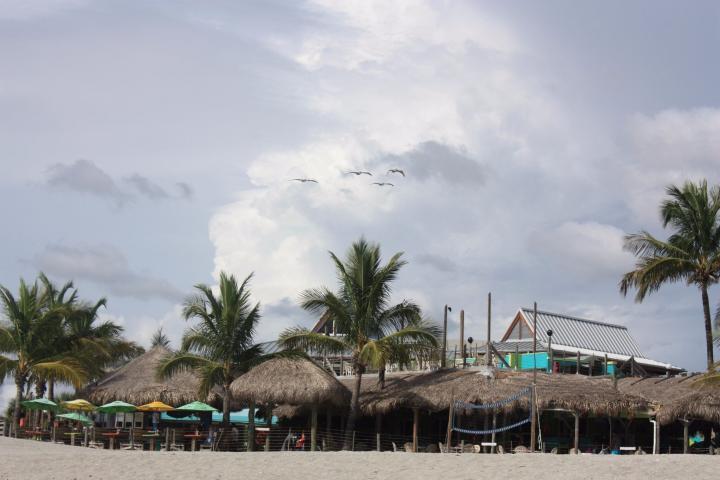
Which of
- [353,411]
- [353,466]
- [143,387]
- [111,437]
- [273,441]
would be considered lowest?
[353,466]

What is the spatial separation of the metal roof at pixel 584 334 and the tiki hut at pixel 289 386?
15900 mm

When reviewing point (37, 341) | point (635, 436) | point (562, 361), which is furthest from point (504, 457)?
point (37, 341)

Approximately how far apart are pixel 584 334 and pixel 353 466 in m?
26.0

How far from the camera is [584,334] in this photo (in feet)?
147

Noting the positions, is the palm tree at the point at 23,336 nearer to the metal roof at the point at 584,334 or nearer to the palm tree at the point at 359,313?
the palm tree at the point at 359,313

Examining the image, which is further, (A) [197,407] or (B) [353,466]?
(A) [197,407]

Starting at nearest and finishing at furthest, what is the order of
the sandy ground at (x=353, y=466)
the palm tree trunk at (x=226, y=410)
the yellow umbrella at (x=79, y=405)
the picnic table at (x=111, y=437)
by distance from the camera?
the sandy ground at (x=353, y=466) → the palm tree trunk at (x=226, y=410) → the picnic table at (x=111, y=437) → the yellow umbrella at (x=79, y=405)

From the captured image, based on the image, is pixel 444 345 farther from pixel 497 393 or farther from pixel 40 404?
pixel 40 404

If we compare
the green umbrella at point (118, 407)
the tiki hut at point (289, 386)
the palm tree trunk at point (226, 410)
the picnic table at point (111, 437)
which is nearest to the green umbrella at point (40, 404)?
the green umbrella at point (118, 407)

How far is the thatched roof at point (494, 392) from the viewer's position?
2728 centimetres

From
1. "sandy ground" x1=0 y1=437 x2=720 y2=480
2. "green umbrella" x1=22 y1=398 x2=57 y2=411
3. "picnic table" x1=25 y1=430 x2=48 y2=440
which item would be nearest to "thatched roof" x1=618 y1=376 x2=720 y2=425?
"sandy ground" x1=0 y1=437 x2=720 y2=480

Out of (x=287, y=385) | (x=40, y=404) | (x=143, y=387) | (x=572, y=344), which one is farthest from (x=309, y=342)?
(x=572, y=344)

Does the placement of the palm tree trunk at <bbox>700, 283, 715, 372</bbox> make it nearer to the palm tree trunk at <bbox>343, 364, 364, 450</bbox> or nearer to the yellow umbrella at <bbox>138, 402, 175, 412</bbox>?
the palm tree trunk at <bbox>343, 364, 364, 450</bbox>

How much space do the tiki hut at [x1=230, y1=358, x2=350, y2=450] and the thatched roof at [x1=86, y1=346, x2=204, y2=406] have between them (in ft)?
15.2
